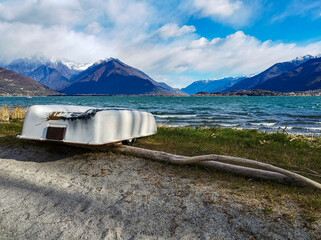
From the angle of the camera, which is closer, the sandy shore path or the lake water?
the sandy shore path

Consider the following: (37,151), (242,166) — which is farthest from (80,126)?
(242,166)

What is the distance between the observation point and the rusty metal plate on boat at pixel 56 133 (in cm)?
462

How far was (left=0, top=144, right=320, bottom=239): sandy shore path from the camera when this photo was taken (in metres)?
2.51

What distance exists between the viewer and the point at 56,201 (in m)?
3.22

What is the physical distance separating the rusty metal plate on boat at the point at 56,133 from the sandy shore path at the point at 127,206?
62 centimetres

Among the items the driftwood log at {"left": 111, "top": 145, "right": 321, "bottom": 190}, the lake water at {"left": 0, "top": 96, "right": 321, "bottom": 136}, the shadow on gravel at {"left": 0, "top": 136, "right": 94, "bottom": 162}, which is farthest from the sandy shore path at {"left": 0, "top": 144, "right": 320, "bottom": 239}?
the lake water at {"left": 0, "top": 96, "right": 321, "bottom": 136}

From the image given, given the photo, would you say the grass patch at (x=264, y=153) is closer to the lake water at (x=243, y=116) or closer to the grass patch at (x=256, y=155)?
the grass patch at (x=256, y=155)

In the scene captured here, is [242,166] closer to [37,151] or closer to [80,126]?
[80,126]

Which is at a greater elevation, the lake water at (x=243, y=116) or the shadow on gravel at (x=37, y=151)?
the shadow on gravel at (x=37, y=151)

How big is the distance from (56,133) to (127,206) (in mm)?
2603

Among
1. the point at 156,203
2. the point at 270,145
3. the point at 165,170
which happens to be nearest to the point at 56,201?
the point at 156,203

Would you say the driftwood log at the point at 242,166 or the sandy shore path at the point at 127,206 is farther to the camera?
the driftwood log at the point at 242,166

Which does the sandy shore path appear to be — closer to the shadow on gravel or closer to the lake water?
the shadow on gravel

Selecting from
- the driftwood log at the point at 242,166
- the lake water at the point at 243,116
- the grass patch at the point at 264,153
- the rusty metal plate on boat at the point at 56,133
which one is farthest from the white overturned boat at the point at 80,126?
the lake water at the point at 243,116
